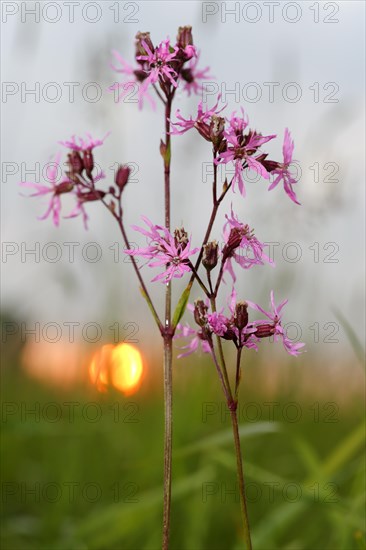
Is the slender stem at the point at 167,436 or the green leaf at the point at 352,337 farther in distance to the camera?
the green leaf at the point at 352,337

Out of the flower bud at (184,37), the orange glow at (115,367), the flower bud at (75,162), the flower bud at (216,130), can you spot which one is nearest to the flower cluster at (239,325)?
the flower bud at (216,130)

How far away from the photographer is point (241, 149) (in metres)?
1.40

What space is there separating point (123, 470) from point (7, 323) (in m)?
0.81

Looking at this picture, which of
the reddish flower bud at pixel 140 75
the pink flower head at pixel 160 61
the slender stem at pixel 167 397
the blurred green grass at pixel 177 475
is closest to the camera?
the slender stem at pixel 167 397

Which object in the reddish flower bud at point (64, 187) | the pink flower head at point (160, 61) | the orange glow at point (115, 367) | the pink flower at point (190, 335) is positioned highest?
the pink flower head at point (160, 61)

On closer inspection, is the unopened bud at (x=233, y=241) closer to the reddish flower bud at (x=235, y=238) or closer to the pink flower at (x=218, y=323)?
the reddish flower bud at (x=235, y=238)

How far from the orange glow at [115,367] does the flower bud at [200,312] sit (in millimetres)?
1483

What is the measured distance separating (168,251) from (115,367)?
61.7 inches

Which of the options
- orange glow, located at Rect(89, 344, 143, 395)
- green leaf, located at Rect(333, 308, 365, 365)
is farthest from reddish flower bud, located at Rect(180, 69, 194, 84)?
orange glow, located at Rect(89, 344, 143, 395)

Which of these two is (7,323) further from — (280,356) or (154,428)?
(280,356)

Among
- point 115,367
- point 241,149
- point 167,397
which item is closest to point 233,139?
point 241,149

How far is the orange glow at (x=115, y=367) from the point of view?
2.89 meters

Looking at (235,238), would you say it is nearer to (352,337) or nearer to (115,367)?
(352,337)

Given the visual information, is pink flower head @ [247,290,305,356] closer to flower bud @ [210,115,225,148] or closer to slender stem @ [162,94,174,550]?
slender stem @ [162,94,174,550]
